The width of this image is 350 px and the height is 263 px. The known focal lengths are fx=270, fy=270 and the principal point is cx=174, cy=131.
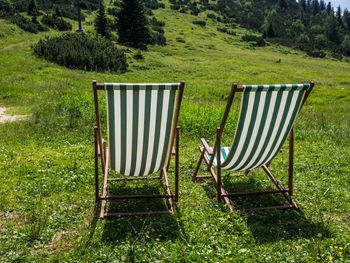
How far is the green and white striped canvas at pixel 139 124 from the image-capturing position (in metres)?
3.20

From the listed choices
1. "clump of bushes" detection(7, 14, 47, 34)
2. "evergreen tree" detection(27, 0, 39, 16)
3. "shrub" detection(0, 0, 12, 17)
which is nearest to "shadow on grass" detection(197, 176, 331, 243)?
"clump of bushes" detection(7, 14, 47, 34)

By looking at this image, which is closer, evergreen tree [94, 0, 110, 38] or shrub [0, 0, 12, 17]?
evergreen tree [94, 0, 110, 38]

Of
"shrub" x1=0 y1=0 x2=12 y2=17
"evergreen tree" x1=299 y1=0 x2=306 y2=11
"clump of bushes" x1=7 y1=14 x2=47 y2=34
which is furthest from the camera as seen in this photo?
"evergreen tree" x1=299 y1=0 x2=306 y2=11

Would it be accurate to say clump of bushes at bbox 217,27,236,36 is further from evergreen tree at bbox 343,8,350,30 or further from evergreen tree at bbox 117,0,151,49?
evergreen tree at bbox 343,8,350,30

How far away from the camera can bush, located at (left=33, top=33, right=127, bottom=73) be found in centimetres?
1995

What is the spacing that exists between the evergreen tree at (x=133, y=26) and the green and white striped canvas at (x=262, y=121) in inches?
1357

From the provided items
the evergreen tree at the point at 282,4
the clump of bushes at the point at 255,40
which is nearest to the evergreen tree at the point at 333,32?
the evergreen tree at the point at 282,4

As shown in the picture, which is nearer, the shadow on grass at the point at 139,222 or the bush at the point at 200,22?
the shadow on grass at the point at 139,222

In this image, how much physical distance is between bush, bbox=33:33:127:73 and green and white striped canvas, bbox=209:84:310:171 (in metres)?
16.9

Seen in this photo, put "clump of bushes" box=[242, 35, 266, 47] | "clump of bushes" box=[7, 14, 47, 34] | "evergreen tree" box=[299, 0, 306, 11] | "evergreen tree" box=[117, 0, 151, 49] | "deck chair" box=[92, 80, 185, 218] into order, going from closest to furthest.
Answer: "deck chair" box=[92, 80, 185, 218] < "clump of bushes" box=[7, 14, 47, 34] < "evergreen tree" box=[117, 0, 151, 49] < "clump of bushes" box=[242, 35, 266, 47] < "evergreen tree" box=[299, 0, 306, 11]

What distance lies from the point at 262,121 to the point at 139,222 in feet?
6.92

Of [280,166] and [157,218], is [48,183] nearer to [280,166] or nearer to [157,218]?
[157,218]

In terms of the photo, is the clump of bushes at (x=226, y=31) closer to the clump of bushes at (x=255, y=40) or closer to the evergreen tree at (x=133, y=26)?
the clump of bushes at (x=255, y=40)

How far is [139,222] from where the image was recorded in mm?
3477
